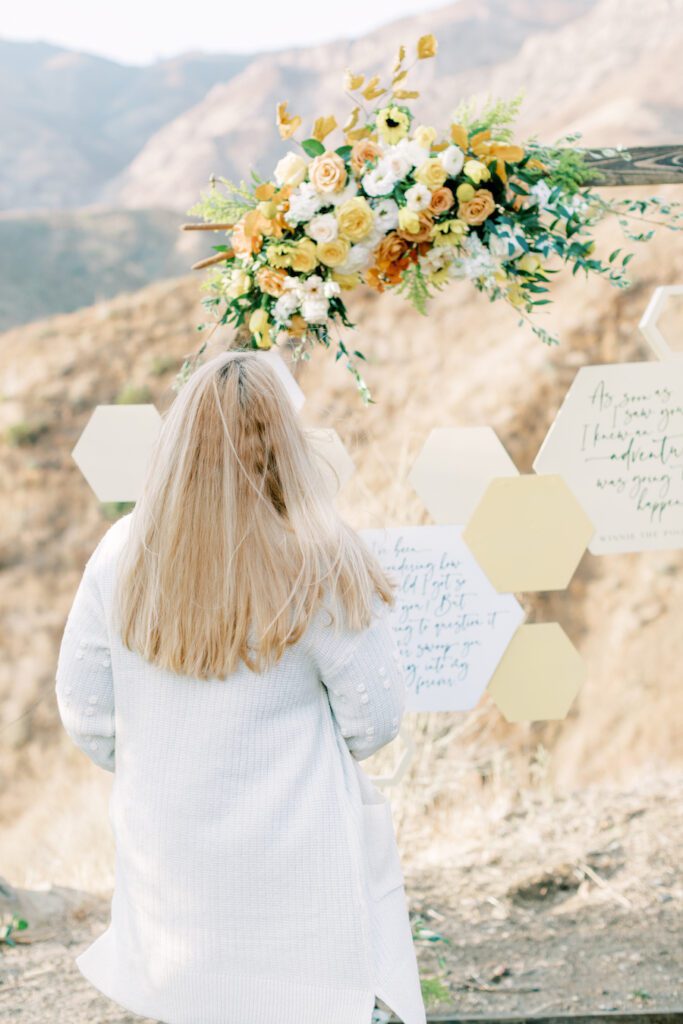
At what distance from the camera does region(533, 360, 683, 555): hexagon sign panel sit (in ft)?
7.55

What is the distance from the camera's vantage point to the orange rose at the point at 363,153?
204cm

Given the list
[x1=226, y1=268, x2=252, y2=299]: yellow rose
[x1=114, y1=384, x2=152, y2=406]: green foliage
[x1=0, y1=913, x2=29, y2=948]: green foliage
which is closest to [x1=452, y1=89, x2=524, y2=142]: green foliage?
[x1=226, y1=268, x2=252, y2=299]: yellow rose

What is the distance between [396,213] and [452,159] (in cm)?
16

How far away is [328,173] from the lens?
6.59 feet

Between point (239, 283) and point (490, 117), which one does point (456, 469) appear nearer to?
point (239, 283)

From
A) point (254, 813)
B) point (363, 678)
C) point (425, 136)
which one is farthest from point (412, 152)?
point (254, 813)

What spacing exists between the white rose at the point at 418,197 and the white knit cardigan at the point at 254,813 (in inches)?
40.0

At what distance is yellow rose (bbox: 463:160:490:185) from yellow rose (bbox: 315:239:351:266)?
299 millimetres

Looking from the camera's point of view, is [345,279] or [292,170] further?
[345,279]

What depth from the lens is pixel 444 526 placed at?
2275 millimetres

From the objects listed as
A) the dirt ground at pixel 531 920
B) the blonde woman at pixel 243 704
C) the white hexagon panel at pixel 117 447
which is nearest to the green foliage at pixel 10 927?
the dirt ground at pixel 531 920

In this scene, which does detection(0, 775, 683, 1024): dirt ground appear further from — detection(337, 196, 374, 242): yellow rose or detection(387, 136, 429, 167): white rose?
detection(387, 136, 429, 167): white rose

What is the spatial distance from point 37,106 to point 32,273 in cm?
2298

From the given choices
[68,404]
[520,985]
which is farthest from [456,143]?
[68,404]
